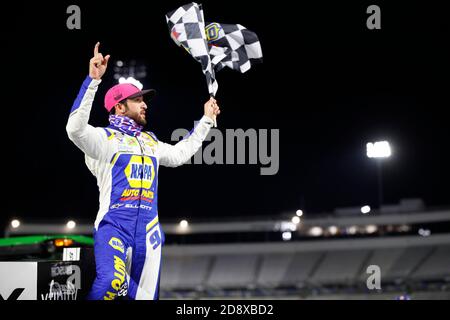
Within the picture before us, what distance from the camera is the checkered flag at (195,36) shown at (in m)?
5.96

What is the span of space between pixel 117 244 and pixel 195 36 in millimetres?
2645

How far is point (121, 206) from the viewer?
451 centimetres

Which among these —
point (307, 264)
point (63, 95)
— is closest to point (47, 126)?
point (63, 95)

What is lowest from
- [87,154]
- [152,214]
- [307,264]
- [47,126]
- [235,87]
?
[307,264]

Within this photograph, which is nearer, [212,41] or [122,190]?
[122,190]

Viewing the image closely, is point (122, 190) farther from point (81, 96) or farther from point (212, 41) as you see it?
point (212, 41)

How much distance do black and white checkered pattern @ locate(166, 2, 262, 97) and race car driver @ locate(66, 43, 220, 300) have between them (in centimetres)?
126

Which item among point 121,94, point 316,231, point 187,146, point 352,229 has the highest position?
point 121,94

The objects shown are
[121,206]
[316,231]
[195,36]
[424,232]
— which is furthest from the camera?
[316,231]

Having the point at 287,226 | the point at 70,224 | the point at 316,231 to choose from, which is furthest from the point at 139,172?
the point at 316,231
